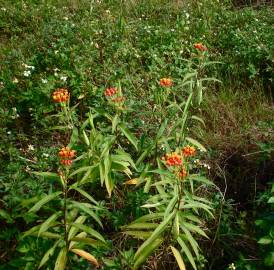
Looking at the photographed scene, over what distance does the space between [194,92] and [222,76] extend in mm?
1607

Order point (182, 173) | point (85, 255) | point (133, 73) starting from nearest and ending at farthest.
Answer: point (182, 173)
point (85, 255)
point (133, 73)

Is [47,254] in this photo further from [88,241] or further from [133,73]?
[133,73]

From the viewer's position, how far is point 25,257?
109 inches

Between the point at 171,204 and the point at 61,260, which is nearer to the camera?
the point at 171,204

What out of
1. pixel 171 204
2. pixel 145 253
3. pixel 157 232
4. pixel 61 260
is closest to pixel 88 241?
pixel 61 260

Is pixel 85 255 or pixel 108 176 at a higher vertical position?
pixel 108 176

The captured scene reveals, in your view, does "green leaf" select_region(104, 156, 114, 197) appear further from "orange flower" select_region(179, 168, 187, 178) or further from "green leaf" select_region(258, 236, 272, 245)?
"green leaf" select_region(258, 236, 272, 245)

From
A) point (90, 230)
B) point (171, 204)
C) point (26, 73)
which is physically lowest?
point (90, 230)

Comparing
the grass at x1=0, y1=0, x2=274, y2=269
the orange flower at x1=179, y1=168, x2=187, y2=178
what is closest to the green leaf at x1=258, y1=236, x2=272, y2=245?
the grass at x1=0, y1=0, x2=274, y2=269

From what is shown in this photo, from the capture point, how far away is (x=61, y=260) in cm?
267

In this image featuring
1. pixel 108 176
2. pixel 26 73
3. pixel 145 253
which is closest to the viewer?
pixel 145 253

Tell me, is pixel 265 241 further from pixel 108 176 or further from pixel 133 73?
pixel 133 73

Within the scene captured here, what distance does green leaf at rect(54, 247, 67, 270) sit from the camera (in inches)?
104

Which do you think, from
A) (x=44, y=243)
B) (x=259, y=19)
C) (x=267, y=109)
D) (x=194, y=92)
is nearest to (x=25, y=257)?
(x=44, y=243)
